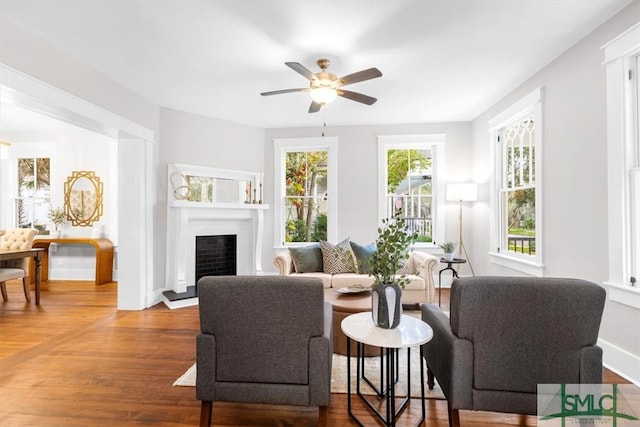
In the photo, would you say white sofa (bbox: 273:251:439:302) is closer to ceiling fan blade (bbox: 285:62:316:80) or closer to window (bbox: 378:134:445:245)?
window (bbox: 378:134:445:245)

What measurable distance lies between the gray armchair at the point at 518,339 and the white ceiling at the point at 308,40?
201 cm

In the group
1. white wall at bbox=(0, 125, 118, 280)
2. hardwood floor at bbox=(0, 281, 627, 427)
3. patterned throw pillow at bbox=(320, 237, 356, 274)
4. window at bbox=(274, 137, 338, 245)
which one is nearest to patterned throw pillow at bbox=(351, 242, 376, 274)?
patterned throw pillow at bbox=(320, 237, 356, 274)

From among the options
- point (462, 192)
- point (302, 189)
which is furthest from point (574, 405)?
point (302, 189)

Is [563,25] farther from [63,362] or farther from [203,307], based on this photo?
[63,362]

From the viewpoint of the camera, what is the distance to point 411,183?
5.24 m

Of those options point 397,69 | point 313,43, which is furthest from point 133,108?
point 397,69

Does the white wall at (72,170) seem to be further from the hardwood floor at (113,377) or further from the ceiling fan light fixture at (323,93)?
the ceiling fan light fixture at (323,93)

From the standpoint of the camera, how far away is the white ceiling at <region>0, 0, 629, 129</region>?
Result: 228 centimetres

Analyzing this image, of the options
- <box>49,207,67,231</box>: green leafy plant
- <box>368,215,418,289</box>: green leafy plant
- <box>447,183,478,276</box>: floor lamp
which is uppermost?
<box>447,183,478,276</box>: floor lamp

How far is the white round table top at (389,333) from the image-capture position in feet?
4.98

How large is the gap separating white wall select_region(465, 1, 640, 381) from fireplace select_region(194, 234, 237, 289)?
4.31m

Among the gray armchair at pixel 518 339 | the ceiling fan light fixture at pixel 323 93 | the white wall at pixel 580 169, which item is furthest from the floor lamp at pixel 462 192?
the gray armchair at pixel 518 339

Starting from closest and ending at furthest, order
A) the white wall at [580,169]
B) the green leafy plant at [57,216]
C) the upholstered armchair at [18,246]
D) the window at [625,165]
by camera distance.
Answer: the window at [625,165], the white wall at [580,169], the upholstered armchair at [18,246], the green leafy plant at [57,216]

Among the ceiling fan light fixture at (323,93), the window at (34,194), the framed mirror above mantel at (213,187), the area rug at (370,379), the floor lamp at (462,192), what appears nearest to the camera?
the area rug at (370,379)
